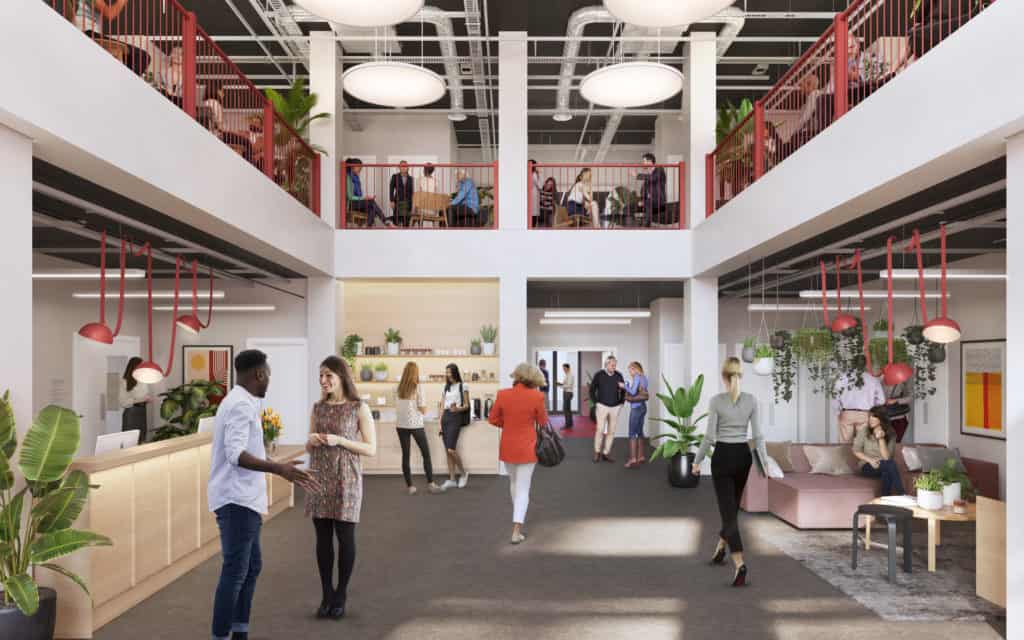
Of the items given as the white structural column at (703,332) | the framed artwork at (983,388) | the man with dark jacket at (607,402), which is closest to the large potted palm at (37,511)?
the white structural column at (703,332)

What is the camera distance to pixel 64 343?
1071 cm

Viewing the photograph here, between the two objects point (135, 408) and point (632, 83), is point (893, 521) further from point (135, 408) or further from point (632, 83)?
point (135, 408)

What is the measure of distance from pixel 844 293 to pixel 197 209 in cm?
972

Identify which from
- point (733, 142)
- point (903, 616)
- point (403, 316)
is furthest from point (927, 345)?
point (403, 316)

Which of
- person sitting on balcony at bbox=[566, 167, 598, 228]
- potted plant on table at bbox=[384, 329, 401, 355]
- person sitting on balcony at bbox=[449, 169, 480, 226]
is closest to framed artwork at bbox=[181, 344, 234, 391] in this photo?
potted plant on table at bbox=[384, 329, 401, 355]

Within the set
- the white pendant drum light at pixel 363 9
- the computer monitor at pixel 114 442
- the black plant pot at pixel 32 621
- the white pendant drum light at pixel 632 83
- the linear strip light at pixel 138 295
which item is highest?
the white pendant drum light at pixel 632 83

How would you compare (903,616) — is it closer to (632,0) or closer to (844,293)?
(632,0)

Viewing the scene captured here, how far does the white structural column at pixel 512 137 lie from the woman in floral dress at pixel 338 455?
6987mm

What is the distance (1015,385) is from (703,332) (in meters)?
7.13

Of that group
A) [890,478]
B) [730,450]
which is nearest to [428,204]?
[730,450]

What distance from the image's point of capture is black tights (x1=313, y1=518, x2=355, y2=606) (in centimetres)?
476

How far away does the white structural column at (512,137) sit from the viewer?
11344 millimetres

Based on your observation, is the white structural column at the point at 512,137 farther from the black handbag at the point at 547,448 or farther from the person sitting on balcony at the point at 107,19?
the person sitting on balcony at the point at 107,19

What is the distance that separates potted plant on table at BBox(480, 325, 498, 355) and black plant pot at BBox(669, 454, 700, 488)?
338 centimetres
